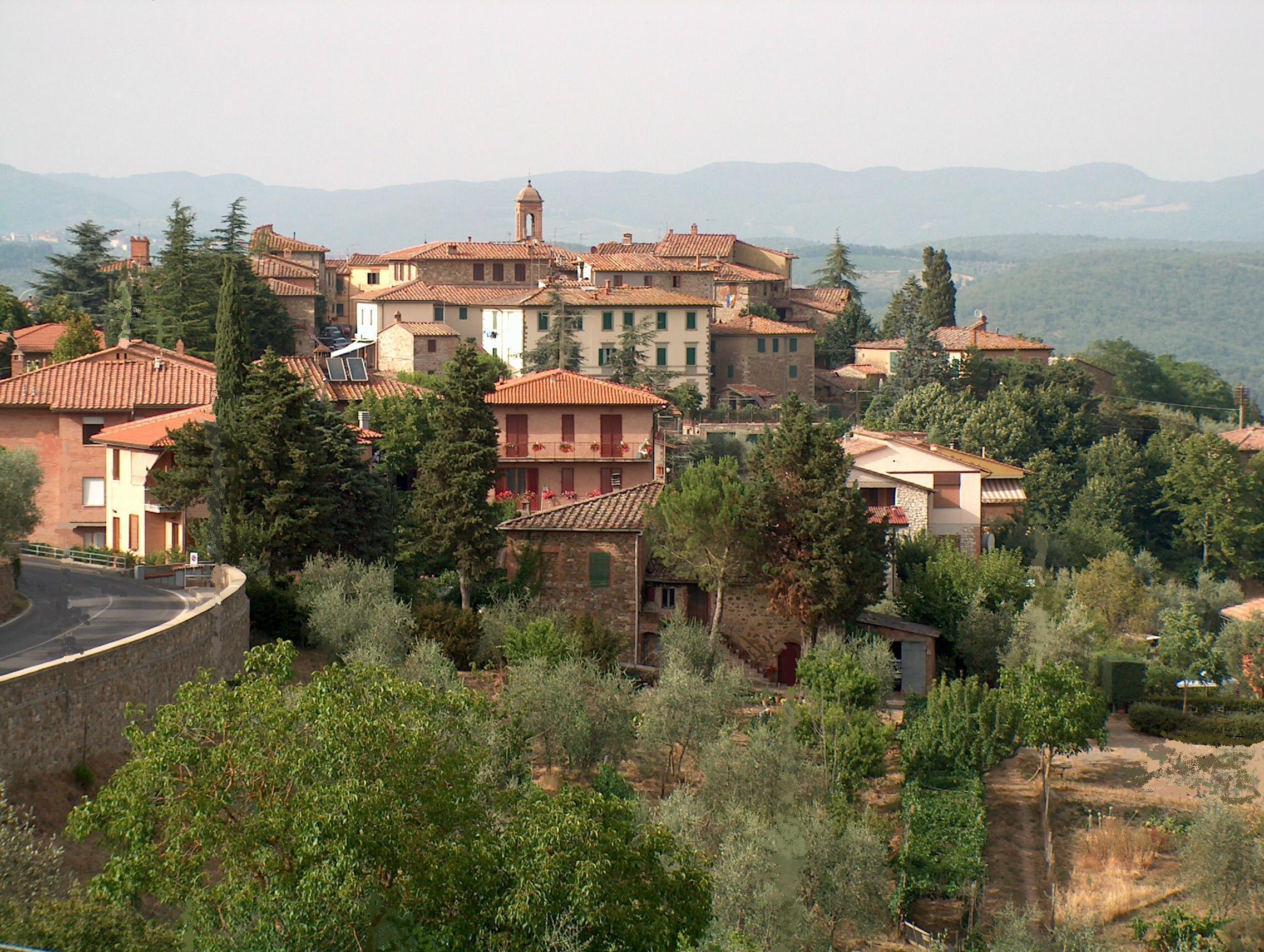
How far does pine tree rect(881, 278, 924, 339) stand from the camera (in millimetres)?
69488

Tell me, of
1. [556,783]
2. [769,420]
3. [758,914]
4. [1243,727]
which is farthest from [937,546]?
[758,914]

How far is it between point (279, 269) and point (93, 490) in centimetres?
2978

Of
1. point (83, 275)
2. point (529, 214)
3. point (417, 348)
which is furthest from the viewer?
point (529, 214)

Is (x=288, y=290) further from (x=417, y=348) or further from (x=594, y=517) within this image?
(x=594, y=517)

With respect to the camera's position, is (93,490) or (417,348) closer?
(93,490)

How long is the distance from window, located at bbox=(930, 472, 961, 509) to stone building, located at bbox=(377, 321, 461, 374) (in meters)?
19.9

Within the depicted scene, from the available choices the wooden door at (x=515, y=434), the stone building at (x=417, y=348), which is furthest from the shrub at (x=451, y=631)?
the stone building at (x=417, y=348)

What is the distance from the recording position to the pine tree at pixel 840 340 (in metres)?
73.2

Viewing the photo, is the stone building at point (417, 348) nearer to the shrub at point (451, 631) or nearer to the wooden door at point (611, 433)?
the wooden door at point (611, 433)

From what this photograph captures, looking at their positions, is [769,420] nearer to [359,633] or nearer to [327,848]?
[359,633]

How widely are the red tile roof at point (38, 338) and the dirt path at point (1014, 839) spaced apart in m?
34.0

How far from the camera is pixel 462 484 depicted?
115 feet

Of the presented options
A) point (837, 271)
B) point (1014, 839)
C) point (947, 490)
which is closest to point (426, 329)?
point (947, 490)

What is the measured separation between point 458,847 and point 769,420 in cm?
4315
